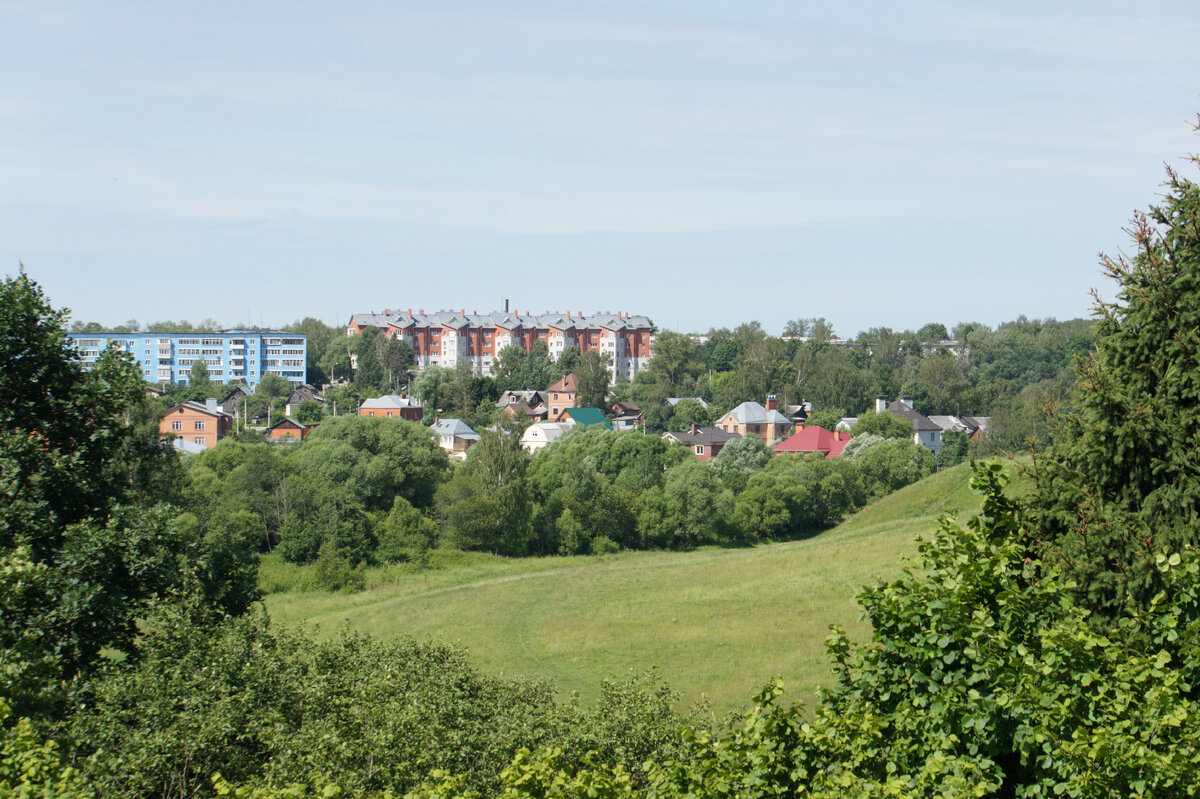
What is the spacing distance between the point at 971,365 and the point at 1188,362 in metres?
155

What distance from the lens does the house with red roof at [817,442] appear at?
89.9m

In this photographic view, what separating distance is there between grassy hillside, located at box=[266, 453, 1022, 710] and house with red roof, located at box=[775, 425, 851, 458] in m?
34.4

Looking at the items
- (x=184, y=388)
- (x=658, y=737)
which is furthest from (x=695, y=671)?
(x=184, y=388)

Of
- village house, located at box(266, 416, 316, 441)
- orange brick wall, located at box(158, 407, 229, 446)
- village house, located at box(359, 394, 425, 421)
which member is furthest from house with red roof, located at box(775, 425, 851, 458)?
orange brick wall, located at box(158, 407, 229, 446)

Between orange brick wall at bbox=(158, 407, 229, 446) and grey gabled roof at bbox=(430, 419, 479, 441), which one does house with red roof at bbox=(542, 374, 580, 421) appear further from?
orange brick wall at bbox=(158, 407, 229, 446)

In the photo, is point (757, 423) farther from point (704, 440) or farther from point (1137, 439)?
point (1137, 439)

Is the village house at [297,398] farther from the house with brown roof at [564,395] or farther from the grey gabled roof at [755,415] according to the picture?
the grey gabled roof at [755,415]

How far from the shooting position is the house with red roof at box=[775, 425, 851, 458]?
295 ft

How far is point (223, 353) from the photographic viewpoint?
140 metres

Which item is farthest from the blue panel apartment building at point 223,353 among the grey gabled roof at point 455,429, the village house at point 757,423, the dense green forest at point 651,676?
the dense green forest at point 651,676

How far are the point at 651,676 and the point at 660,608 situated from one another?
70.5 feet

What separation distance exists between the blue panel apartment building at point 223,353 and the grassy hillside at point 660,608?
309ft

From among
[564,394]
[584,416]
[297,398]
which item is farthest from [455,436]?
[297,398]

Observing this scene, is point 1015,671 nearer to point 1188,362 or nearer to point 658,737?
point 1188,362
